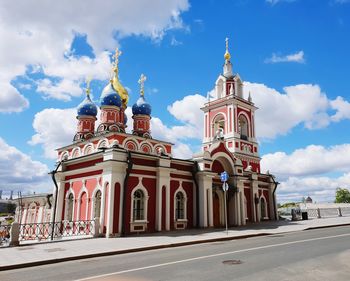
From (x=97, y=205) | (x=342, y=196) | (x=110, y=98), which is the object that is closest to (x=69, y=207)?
(x=97, y=205)

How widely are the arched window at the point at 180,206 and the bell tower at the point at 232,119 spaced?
36.4ft

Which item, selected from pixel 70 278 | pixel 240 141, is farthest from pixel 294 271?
pixel 240 141

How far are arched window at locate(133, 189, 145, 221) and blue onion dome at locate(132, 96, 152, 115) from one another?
11848 millimetres

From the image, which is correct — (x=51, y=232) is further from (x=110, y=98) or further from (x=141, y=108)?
(x=141, y=108)

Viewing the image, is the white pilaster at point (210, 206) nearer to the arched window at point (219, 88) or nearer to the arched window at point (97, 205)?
the arched window at point (97, 205)

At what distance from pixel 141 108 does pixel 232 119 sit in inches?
386

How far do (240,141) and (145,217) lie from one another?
640 inches

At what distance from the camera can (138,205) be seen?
1888 cm

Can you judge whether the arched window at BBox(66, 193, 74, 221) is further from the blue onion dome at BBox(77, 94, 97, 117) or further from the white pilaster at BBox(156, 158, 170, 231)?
the blue onion dome at BBox(77, 94, 97, 117)

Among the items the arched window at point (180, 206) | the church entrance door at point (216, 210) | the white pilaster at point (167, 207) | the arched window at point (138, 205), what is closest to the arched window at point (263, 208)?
the church entrance door at point (216, 210)

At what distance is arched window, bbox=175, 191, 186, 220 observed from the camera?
21.0 m

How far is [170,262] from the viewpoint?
8711 mm

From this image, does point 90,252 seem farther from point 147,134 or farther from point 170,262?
point 147,134

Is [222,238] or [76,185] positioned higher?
[76,185]
